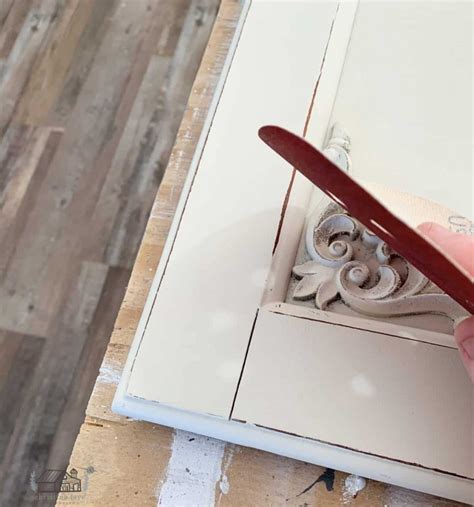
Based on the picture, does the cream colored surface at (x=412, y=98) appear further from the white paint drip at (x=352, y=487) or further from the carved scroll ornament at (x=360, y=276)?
the white paint drip at (x=352, y=487)

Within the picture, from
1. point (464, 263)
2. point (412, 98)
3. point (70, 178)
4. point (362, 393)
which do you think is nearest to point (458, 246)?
point (464, 263)

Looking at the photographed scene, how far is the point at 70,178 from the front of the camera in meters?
1.49

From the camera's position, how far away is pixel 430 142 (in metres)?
0.66

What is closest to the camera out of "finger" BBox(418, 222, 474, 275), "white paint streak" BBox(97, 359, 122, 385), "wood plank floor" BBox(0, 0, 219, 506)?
"finger" BBox(418, 222, 474, 275)

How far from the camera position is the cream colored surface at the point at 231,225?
55cm

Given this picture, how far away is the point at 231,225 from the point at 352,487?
0.27 metres

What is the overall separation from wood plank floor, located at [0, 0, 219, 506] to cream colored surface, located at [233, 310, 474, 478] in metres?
0.86

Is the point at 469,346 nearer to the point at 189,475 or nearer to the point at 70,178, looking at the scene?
the point at 189,475

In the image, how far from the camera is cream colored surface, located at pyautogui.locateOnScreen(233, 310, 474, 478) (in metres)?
0.51

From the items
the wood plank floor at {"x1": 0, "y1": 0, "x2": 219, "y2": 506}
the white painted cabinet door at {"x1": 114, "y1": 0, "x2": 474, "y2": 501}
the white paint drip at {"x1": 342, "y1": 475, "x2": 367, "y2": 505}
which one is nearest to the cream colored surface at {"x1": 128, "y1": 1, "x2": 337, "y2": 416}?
the white painted cabinet door at {"x1": 114, "y1": 0, "x2": 474, "y2": 501}

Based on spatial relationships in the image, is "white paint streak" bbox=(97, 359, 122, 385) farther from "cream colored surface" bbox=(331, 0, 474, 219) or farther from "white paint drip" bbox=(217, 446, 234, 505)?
"cream colored surface" bbox=(331, 0, 474, 219)

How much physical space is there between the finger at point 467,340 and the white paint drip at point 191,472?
228mm

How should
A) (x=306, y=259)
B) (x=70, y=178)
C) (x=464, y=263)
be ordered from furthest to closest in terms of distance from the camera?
(x=70, y=178), (x=306, y=259), (x=464, y=263)

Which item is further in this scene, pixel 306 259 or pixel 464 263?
pixel 306 259
